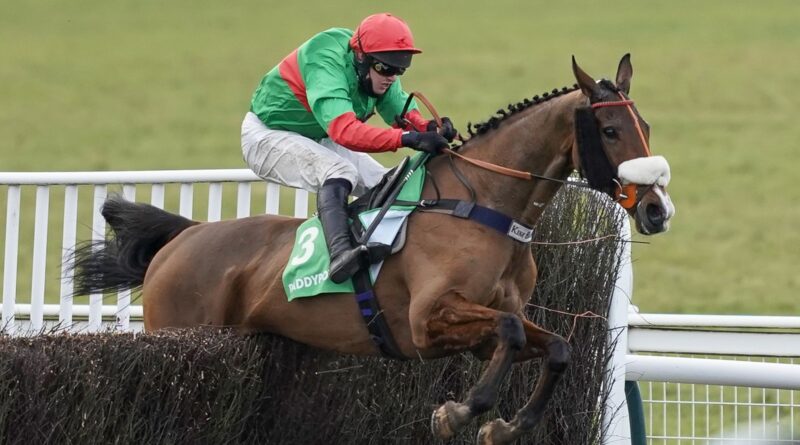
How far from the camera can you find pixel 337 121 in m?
5.59

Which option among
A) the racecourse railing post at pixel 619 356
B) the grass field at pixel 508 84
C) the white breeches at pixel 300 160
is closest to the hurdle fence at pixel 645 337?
the racecourse railing post at pixel 619 356

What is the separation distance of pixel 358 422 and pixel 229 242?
95cm

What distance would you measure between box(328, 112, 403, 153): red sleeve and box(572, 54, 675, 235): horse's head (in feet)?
2.32

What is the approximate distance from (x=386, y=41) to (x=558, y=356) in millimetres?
1376

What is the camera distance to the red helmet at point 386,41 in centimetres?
568

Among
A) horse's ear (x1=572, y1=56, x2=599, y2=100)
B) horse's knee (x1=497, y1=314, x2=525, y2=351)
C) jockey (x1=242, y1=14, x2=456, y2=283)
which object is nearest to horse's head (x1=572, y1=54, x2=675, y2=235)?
horse's ear (x1=572, y1=56, x2=599, y2=100)

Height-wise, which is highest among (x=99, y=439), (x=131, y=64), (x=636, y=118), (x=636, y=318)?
(x=131, y=64)

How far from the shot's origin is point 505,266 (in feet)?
17.8

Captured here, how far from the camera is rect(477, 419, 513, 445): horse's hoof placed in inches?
208

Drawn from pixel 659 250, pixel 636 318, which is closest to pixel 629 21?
pixel 659 250

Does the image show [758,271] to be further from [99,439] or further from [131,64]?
[131,64]

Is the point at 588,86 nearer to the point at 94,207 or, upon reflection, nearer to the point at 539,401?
the point at 539,401

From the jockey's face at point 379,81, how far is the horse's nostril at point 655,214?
4.31 feet

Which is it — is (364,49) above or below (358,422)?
above
